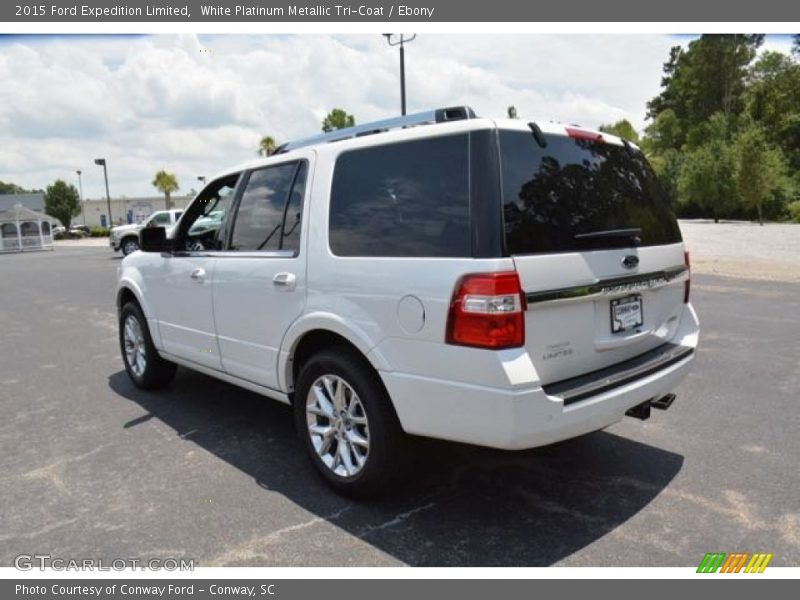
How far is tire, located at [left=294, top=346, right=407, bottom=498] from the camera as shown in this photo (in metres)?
3.13

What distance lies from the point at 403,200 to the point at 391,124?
620 mm

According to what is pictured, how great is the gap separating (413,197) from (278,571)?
1.87 meters

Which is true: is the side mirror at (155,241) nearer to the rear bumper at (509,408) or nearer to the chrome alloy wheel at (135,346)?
the chrome alloy wheel at (135,346)

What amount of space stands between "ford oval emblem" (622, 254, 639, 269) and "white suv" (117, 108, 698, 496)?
0.02m

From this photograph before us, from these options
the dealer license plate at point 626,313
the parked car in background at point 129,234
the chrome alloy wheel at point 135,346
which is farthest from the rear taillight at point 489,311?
the parked car in background at point 129,234

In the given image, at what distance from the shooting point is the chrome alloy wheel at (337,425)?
3.30 metres

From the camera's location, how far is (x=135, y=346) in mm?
5617

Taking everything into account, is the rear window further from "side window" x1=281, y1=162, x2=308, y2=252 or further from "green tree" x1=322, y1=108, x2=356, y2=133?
"green tree" x1=322, y1=108, x2=356, y2=133

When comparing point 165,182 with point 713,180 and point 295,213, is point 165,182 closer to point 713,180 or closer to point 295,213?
point 713,180

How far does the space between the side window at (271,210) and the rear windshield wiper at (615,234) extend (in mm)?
1636

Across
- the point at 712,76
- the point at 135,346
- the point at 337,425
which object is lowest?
the point at 337,425

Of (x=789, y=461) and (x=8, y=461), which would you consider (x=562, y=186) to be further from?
(x=8, y=461)

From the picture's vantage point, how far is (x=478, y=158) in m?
2.84

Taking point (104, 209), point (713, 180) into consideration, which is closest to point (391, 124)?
point (713, 180)
